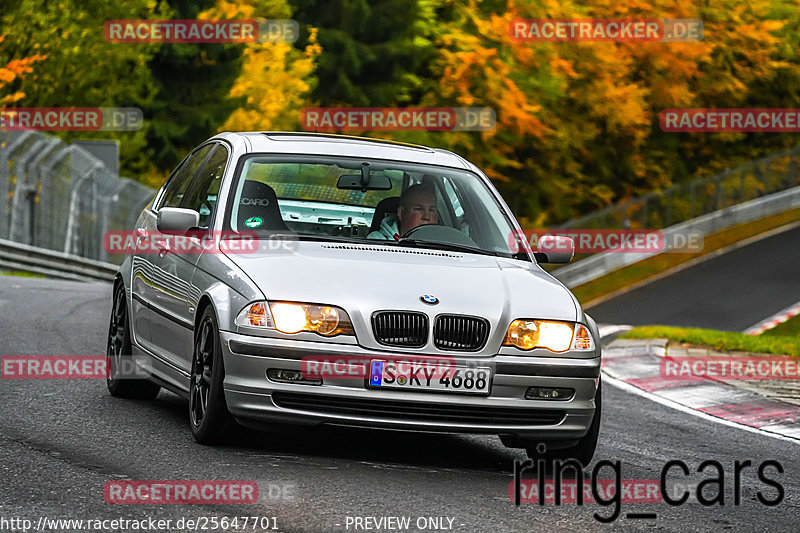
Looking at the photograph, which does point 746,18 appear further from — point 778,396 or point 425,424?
point 425,424

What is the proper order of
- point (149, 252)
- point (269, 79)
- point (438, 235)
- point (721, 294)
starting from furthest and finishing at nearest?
point (269, 79) < point (721, 294) < point (149, 252) < point (438, 235)

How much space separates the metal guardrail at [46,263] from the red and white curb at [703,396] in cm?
1260

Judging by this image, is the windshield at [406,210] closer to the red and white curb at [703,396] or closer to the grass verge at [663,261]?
the red and white curb at [703,396]

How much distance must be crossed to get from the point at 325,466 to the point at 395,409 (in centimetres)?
44

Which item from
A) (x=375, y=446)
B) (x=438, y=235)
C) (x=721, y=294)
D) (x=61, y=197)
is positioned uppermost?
(x=438, y=235)

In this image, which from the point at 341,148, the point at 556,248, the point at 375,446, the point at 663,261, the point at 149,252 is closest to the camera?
the point at 375,446

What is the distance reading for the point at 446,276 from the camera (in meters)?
7.42

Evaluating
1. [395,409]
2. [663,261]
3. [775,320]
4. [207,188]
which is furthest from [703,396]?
[663,261]

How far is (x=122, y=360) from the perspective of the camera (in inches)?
372

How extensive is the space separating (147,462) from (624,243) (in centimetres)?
3382

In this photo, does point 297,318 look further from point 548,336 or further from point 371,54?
point 371,54

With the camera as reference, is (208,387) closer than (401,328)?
No

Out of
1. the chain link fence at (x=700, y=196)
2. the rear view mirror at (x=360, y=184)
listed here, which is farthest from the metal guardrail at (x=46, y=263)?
the rear view mirror at (x=360, y=184)

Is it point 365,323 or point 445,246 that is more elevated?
point 445,246
